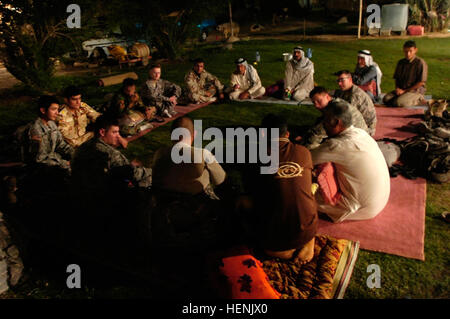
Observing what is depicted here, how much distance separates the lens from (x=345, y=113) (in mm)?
4059

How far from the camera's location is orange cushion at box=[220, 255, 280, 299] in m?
3.09

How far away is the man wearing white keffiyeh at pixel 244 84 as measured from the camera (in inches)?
388

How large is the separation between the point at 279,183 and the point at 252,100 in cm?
686

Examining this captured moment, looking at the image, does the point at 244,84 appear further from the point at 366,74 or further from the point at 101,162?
the point at 101,162

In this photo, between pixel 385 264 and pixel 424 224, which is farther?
pixel 424 224

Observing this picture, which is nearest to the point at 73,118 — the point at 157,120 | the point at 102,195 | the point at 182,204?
the point at 157,120

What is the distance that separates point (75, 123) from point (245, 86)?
5.00 metres

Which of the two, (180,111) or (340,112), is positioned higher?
(340,112)

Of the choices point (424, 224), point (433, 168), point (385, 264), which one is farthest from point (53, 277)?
point (433, 168)

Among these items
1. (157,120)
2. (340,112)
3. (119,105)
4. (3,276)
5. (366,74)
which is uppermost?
(366,74)

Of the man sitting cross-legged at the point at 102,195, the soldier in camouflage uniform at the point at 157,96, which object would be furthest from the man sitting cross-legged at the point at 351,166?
the soldier in camouflage uniform at the point at 157,96

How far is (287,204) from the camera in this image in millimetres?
3160
